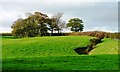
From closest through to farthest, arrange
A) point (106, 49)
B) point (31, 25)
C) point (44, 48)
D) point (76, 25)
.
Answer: point (106, 49)
point (44, 48)
point (31, 25)
point (76, 25)

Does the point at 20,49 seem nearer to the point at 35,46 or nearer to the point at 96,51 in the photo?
the point at 35,46

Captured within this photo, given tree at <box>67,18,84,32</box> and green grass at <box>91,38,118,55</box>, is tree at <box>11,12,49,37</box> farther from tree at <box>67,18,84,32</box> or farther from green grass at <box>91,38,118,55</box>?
green grass at <box>91,38,118,55</box>

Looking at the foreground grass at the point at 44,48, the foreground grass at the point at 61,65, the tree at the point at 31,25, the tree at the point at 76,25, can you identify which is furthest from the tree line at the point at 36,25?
the foreground grass at the point at 61,65

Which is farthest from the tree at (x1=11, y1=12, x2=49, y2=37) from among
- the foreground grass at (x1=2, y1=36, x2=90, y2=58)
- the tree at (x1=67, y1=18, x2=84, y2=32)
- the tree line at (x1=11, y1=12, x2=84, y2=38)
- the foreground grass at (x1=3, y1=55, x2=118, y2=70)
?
the foreground grass at (x1=3, y1=55, x2=118, y2=70)

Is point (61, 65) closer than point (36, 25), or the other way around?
point (61, 65)

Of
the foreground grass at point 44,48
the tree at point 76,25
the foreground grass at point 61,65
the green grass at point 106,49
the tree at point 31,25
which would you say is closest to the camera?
the foreground grass at point 61,65

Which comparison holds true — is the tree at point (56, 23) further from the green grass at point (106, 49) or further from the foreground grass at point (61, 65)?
the foreground grass at point (61, 65)

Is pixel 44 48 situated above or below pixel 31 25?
Result: below

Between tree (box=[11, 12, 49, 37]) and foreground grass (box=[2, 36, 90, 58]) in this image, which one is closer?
foreground grass (box=[2, 36, 90, 58])

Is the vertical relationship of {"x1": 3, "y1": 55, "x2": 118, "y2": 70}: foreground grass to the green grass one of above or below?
above

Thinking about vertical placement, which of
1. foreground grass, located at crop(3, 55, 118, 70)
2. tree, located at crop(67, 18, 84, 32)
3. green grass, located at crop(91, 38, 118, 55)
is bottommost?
green grass, located at crop(91, 38, 118, 55)

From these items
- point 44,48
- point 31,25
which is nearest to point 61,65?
point 44,48

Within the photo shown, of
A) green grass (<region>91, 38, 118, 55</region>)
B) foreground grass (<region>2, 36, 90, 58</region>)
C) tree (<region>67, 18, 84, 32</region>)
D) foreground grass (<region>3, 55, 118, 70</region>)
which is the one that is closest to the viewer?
foreground grass (<region>3, 55, 118, 70</region>)

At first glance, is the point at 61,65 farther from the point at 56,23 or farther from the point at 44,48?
the point at 56,23
